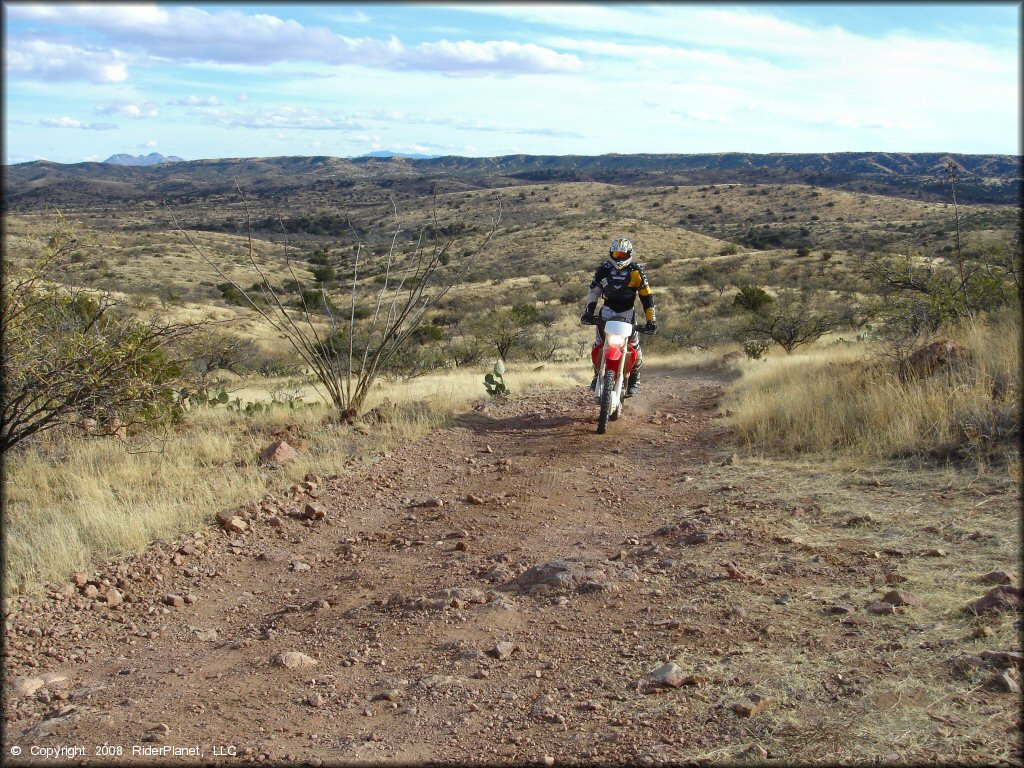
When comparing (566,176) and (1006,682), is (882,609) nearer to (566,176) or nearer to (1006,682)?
(1006,682)

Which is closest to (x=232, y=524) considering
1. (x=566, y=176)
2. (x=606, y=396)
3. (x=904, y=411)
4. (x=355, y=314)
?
(x=606, y=396)

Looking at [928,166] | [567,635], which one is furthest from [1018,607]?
[928,166]

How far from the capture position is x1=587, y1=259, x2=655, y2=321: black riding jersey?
27.7ft

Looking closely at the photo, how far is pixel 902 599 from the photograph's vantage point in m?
3.72

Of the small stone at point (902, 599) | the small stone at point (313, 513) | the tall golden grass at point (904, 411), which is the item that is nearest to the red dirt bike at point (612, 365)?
the tall golden grass at point (904, 411)

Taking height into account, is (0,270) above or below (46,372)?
above

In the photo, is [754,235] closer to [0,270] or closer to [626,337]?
[626,337]

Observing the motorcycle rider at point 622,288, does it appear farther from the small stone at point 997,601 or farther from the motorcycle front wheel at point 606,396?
the small stone at point 997,601

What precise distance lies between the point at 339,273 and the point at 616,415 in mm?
42217

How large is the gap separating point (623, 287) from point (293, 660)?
19.0ft

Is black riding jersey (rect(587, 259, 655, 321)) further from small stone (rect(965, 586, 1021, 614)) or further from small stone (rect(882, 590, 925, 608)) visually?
small stone (rect(965, 586, 1021, 614))

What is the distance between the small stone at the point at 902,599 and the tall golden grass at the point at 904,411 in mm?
2157

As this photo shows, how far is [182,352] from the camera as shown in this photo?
9508 mm

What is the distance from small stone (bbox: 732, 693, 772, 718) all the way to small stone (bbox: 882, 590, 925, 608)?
1090 millimetres
